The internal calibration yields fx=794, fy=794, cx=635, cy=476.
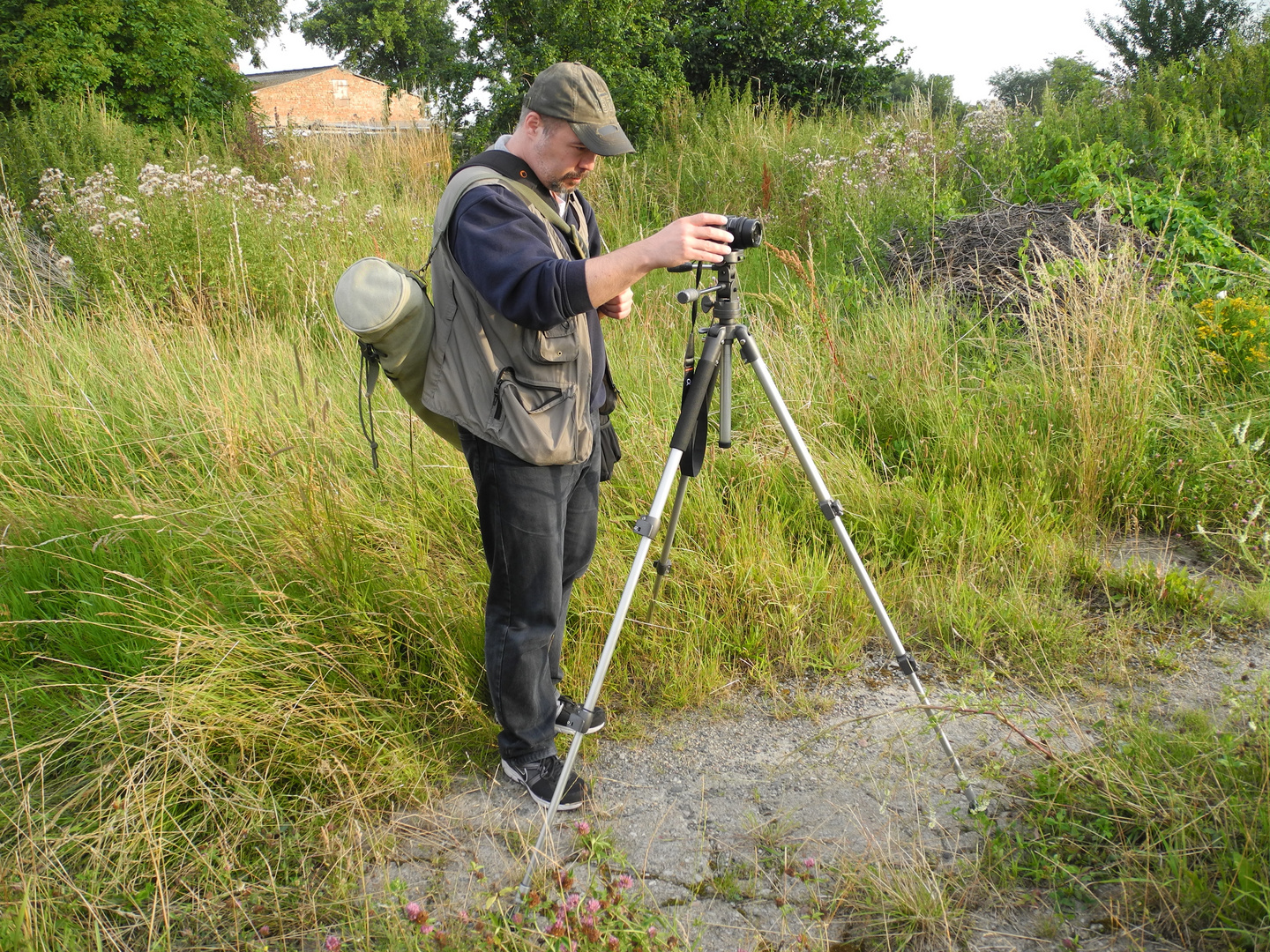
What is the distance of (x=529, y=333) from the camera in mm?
2055

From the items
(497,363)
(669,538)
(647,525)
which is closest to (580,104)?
(497,363)

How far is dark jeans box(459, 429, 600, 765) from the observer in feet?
7.14

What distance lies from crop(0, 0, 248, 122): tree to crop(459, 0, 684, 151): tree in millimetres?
4092

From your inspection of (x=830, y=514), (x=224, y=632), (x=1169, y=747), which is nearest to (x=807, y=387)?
(x=830, y=514)

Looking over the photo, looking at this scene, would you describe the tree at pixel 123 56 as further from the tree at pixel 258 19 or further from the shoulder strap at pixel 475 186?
the tree at pixel 258 19

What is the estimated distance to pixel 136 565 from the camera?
278 centimetres

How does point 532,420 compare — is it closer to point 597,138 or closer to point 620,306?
point 620,306

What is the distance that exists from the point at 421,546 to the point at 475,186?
1.56 metres

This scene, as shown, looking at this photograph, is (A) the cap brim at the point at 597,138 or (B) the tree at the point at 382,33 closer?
(A) the cap brim at the point at 597,138

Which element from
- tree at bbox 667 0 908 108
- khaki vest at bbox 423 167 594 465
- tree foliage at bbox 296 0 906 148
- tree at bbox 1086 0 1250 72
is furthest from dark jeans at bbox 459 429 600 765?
tree at bbox 1086 0 1250 72

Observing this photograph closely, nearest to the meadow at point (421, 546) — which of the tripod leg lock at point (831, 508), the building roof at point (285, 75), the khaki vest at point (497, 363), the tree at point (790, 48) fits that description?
the tripod leg lock at point (831, 508)

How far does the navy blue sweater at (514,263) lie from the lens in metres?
1.87

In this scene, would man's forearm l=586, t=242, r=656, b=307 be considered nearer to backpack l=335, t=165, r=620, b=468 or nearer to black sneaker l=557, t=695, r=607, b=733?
backpack l=335, t=165, r=620, b=468

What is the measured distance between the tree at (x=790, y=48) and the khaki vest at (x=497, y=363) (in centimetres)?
1167
